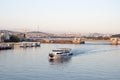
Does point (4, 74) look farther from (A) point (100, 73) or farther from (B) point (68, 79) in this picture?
(A) point (100, 73)

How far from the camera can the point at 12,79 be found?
10.9 metres

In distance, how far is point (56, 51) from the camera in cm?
2048

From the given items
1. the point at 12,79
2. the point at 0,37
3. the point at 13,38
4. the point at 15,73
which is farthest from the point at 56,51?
the point at 13,38

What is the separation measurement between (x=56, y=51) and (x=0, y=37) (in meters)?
25.3

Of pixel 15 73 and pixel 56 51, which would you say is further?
pixel 56 51

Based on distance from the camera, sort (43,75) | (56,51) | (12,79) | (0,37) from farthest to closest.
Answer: (0,37), (56,51), (43,75), (12,79)

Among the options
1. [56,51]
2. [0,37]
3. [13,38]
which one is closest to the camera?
[56,51]

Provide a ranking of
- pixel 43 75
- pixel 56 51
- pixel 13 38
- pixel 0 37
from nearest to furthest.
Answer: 1. pixel 43 75
2. pixel 56 51
3. pixel 0 37
4. pixel 13 38

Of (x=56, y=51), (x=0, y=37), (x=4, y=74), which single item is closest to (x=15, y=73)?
(x=4, y=74)

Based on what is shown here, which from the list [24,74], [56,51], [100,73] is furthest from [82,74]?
[56,51]

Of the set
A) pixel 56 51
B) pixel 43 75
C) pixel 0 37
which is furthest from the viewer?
pixel 0 37

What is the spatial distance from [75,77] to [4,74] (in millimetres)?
2593

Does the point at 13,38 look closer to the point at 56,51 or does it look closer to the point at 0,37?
the point at 0,37

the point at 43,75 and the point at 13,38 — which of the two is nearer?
the point at 43,75
